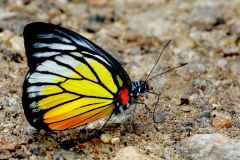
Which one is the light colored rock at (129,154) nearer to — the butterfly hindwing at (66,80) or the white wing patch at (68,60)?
the butterfly hindwing at (66,80)

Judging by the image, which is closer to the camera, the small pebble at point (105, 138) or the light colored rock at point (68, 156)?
the light colored rock at point (68, 156)

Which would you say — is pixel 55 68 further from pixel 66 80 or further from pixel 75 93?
pixel 75 93

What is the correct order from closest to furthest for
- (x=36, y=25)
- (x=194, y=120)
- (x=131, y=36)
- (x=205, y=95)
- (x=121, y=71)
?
(x=36, y=25), (x=121, y=71), (x=194, y=120), (x=205, y=95), (x=131, y=36)

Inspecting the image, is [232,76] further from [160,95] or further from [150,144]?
[150,144]

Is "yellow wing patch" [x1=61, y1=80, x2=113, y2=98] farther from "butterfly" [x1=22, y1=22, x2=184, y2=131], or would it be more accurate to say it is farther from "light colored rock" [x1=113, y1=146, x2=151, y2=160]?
"light colored rock" [x1=113, y1=146, x2=151, y2=160]

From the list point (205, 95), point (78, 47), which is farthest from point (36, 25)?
point (205, 95)

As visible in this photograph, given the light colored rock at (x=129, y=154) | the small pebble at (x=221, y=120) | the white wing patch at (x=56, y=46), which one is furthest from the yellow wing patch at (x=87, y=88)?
the small pebble at (x=221, y=120)
